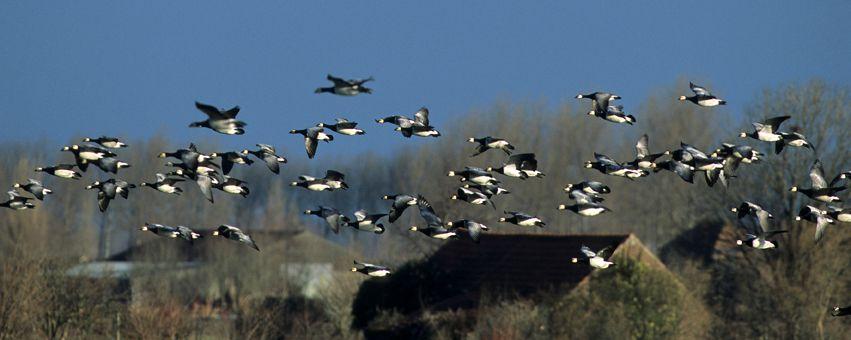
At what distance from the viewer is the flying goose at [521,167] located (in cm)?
1792

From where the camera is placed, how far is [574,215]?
9562cm

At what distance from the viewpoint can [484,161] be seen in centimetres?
8419

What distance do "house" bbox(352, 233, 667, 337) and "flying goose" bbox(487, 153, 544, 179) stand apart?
16602mm

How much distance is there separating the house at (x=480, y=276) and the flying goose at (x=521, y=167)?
16.6m

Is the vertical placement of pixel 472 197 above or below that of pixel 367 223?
above

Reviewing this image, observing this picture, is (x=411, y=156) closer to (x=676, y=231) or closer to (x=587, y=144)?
(x=587, y=144)

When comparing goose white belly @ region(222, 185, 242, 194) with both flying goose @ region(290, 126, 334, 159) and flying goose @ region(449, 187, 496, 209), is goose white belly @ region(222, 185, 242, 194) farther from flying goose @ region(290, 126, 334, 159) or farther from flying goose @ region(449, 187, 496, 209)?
flying goose @ region(449, 187, 496, 209)

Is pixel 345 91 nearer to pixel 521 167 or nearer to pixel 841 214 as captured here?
pixel 521 167

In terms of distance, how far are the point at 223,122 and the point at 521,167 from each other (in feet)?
14.3

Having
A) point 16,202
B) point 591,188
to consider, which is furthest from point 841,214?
point 16,202

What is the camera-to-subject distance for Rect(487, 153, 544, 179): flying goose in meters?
17.9

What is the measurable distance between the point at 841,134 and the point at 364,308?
20.8 meters

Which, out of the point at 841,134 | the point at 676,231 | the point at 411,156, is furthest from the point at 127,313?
the point at 411,156

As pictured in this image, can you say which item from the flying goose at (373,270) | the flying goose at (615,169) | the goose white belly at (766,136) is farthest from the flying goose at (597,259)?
the flying goose at (373,270)
